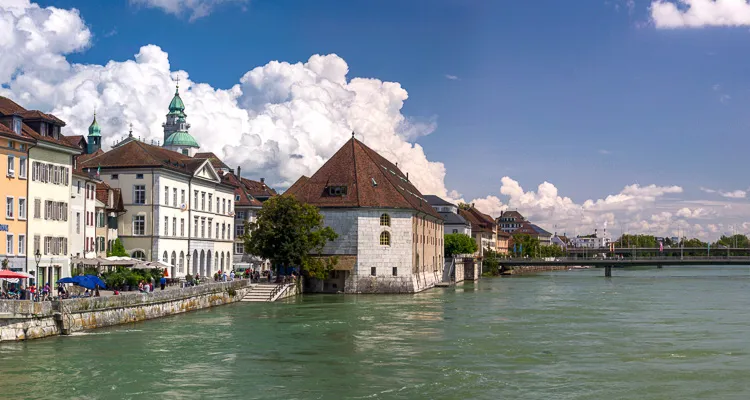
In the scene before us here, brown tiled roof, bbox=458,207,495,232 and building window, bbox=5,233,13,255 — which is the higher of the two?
brown tiled roof, bbox=458,207,495,232

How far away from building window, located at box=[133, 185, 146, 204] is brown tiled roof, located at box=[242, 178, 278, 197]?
124 ft

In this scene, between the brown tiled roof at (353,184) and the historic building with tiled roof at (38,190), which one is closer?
the historic building with tiled roof at (38,190)

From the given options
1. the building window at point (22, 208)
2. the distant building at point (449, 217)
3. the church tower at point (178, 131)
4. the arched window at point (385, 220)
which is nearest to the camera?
the building window at point (22, 208)

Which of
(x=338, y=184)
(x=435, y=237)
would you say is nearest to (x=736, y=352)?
(x=338, y=184)

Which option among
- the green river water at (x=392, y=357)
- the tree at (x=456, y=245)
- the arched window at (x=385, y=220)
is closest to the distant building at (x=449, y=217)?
the tree at (x=456, y=245)

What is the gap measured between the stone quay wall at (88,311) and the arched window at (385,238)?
18681 mm

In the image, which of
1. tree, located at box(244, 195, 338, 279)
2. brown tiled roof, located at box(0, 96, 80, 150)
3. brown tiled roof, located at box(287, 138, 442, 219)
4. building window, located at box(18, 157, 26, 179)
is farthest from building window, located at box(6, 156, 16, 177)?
brown tiled roof, located at box(287, 138, 442, 219)

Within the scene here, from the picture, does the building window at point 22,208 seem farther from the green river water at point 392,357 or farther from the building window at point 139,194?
the building window at point 139,194

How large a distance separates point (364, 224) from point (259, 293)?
38.5 ft

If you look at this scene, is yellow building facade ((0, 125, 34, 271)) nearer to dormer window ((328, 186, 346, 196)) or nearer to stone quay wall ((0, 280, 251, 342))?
stone quay wall ((0, 280, 251, 342))

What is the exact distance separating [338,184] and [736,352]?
39662 millimetres

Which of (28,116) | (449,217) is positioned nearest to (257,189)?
(449,217)

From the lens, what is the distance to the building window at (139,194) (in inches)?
2581

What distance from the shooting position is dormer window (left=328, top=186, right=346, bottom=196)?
68312mm
